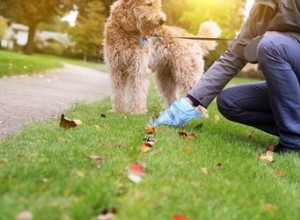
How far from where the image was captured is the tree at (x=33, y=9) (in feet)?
130

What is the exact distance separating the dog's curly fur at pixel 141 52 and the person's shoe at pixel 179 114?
4.61 feet

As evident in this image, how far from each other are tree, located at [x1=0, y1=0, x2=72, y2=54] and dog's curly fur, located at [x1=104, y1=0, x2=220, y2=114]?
34794 millimetres

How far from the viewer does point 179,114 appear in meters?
4.77

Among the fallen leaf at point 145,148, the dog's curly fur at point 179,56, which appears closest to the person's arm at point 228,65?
the fallen leaf at point 145,148

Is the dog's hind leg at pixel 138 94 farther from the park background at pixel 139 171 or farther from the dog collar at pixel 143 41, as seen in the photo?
the park background at pixel 139 171

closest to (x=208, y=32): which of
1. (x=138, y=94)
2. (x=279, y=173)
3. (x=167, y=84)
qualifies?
(x=167, y=84)

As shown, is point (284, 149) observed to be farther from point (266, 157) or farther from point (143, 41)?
point (143, 41)

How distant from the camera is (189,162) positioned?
3.31 meters

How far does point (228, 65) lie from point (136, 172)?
2278 mm

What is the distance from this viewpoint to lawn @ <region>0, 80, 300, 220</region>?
7.30ft

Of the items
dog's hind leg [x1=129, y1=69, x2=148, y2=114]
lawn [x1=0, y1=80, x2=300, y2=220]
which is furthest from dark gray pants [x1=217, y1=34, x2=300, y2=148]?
dog's hind leg [x1=129, y1=69, x2=148, y2=114]

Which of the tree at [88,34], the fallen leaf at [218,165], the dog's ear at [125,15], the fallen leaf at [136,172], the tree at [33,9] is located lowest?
the tree at [88,34]

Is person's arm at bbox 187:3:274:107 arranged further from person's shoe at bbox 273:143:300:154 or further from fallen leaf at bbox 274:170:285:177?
fallen leaf at bbox 274:170:285:177

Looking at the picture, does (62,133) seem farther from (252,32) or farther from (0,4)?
(0,4)
